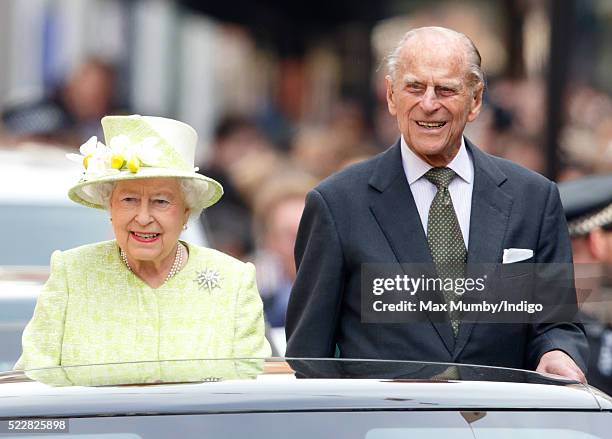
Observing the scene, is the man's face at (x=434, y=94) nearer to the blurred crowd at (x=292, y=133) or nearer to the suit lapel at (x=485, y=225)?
the suit lapel at (x=485, y=225)

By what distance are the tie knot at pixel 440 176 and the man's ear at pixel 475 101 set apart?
17 cm

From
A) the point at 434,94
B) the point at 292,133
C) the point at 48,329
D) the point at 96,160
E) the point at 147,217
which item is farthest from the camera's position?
the point at 292,133

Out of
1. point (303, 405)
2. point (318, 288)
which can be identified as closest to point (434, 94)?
point (318, 288)

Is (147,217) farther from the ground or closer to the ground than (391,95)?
closer to the ground

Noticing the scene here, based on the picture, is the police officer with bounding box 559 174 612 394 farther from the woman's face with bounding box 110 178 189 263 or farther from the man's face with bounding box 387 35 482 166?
the woman's face with bounding box 110 178 189 263

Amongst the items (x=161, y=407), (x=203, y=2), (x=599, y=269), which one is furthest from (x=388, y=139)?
(x=161, y=407)

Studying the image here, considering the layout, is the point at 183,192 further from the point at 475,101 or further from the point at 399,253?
the point at 475,101

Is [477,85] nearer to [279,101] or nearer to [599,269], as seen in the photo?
[599,269]

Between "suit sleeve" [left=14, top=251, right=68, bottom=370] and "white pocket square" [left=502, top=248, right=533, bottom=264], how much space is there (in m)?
1.17

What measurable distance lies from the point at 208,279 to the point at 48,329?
45cm

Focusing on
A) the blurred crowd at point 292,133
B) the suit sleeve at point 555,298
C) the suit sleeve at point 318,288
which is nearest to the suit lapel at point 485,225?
the suit sleeve at point 555,298

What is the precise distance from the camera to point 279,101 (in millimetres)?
10391

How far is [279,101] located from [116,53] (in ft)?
3.51

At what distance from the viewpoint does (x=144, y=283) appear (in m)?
4.29
